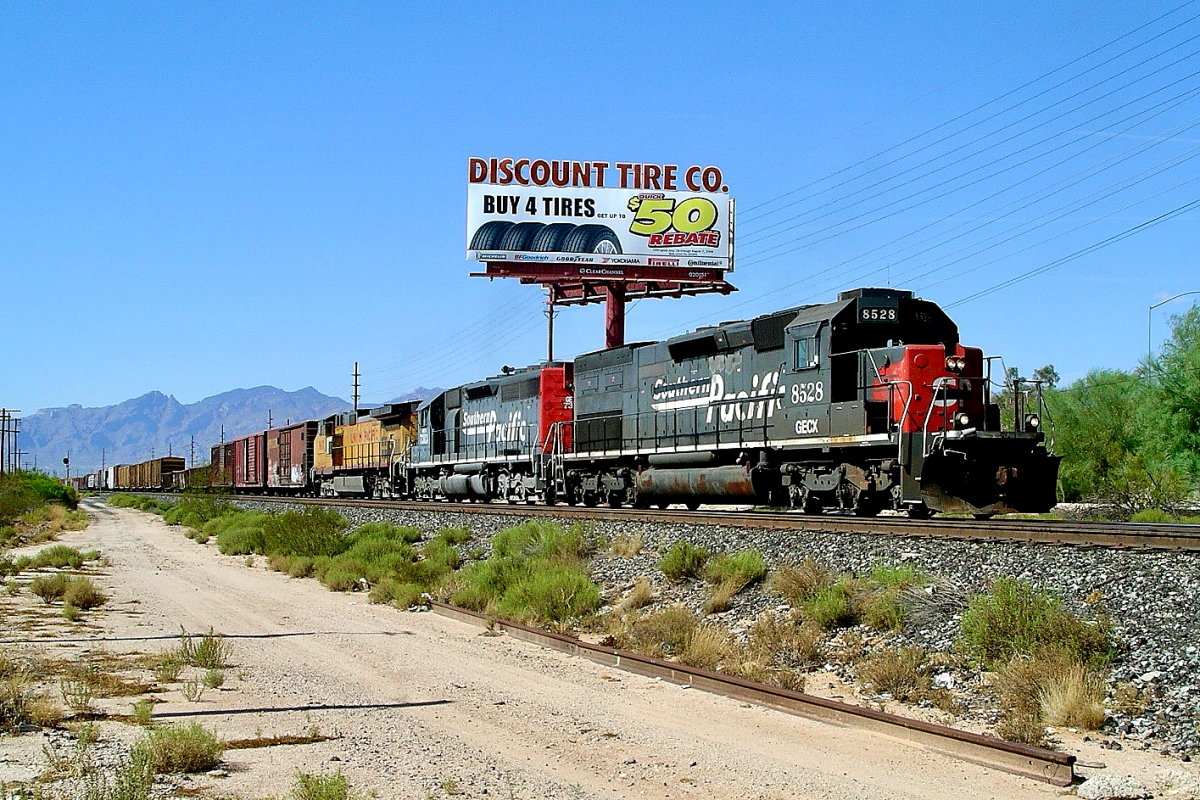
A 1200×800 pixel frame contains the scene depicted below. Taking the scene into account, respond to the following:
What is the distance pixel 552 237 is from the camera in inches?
1791

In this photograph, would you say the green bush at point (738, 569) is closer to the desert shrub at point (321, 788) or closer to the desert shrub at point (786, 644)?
the desert shrub at point (786, 644)

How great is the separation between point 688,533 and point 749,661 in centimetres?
581

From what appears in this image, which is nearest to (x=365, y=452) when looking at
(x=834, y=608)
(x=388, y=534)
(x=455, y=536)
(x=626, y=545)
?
(x=388, y=534)

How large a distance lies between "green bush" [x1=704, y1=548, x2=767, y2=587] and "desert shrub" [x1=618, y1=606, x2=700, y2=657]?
76 cm

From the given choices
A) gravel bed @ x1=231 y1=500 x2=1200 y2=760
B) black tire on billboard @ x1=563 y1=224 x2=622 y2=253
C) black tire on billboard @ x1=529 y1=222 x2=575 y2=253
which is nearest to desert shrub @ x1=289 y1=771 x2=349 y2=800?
gravel bed @ x1=231 y1=500 x2=1200 y2=760

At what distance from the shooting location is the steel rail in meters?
6.80

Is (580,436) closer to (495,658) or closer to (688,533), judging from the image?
(688,533)

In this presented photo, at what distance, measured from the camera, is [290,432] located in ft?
186

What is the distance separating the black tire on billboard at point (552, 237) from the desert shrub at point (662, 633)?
3424 cm

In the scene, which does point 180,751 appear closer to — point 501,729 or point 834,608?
point 501,729

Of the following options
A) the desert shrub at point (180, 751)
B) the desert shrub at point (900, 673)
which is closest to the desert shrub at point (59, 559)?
the desert shrub at point (180, 751)

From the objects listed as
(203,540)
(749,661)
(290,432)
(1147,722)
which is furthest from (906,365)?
(290,432)

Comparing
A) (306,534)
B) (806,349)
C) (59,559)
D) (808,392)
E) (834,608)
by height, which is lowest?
(59,559)

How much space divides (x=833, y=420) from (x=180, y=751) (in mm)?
12158
